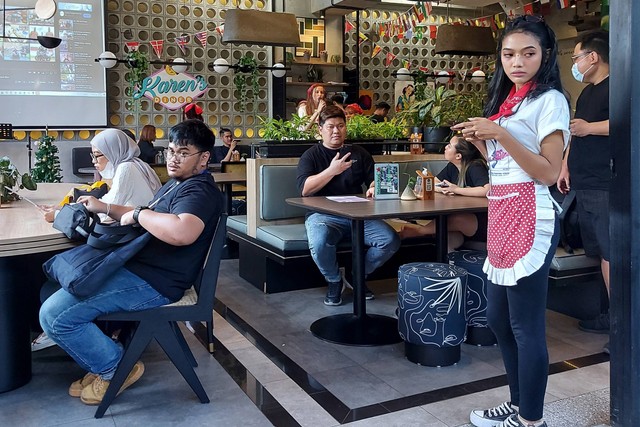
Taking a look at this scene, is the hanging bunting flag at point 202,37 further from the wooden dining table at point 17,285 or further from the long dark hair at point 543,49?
the long dark hair at point 543,49

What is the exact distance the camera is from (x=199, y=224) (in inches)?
103

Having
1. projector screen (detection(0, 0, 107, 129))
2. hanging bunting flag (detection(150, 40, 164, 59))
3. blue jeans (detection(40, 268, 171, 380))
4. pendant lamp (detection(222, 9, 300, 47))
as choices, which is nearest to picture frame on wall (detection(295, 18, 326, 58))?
hanging bunting flag (detection(150, 40, 164, 59))

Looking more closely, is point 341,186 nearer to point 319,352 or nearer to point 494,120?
point 319,352

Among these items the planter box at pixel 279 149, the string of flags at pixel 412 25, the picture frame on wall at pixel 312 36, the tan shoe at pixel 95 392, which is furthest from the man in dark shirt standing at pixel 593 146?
the picture frame on wall at pixel 312 36

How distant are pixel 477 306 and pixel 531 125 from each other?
1.70 m

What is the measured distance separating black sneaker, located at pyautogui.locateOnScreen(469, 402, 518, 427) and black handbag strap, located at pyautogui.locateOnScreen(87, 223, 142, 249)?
157 centimetres

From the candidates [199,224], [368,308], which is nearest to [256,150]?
[368,308]

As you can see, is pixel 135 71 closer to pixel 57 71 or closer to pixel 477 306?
pixel 57 71

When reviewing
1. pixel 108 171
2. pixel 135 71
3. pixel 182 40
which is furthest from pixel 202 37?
pixel 108 171

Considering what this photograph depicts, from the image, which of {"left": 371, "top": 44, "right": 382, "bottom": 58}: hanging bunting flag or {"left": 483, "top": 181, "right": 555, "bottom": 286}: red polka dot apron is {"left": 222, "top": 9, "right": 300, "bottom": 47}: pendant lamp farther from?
{"left": 371, "top": 44, "right": 382, "bottom": 58}: hanging bunting flag

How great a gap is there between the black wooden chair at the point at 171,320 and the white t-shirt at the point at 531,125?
1.18 meters

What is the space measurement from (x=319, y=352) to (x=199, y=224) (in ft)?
4.25

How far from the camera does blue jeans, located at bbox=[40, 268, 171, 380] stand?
2.62 metres

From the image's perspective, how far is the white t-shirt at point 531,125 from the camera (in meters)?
2.13
